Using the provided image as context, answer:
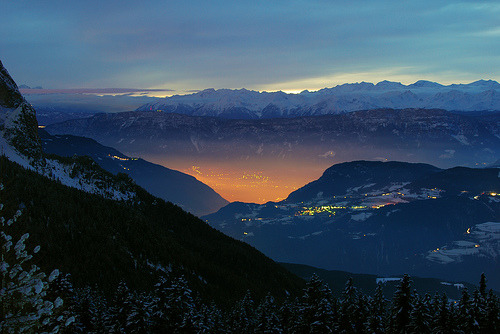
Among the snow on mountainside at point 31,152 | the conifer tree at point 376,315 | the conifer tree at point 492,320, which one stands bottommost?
the conifer tree at point 376,315

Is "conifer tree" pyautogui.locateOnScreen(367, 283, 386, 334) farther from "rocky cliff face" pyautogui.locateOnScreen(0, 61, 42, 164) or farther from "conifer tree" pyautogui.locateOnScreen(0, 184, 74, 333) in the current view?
"rocky cliff face" pyautogui.locateOnScreen(0, 61, 42, 164)

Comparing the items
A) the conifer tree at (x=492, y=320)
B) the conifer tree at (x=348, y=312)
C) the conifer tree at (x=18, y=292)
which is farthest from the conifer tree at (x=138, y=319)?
the conifer tree at (x=492, y=320)

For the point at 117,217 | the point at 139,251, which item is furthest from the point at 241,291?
the point at 117,217

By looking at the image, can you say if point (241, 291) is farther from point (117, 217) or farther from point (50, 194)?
point (50, 194)

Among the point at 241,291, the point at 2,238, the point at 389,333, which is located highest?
the point at 2,238

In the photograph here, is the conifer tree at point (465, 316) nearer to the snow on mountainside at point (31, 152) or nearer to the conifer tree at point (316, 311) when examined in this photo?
the conifer tree at point (316, 311)
